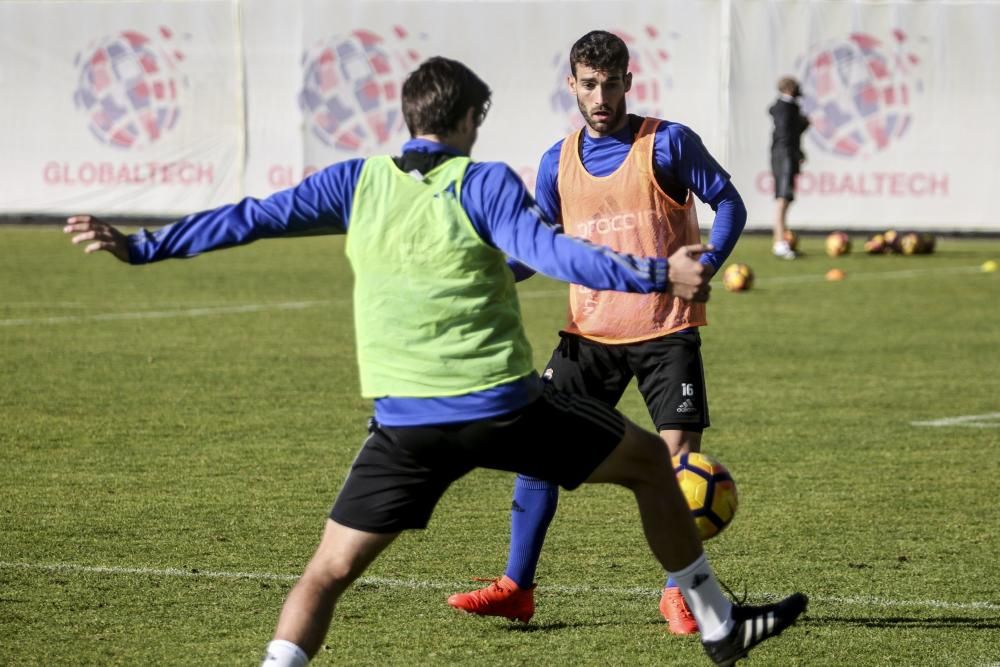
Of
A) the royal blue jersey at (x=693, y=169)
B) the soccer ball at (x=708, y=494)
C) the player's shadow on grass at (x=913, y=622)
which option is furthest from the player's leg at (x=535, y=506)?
the player's shadow on grass at (x=913, y=622)

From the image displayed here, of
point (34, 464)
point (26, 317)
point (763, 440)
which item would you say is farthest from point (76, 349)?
point (763, 440)

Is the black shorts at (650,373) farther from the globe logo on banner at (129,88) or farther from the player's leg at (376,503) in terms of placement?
the globe logo on banner at (129,88)

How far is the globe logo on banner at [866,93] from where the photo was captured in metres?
25.4

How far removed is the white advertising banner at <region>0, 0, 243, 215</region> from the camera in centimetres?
2661

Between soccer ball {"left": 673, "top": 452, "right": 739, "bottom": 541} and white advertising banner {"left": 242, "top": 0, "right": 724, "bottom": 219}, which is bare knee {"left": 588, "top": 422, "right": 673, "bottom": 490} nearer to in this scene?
soccer ball {"left": 673, "top": 452, "right": 739, "bottom": 541}

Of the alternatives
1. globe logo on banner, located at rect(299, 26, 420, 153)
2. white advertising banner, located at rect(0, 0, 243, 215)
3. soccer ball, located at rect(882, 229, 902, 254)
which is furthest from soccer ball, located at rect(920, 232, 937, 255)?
white advertising banner, located at rect(0, 0, 243, 215)

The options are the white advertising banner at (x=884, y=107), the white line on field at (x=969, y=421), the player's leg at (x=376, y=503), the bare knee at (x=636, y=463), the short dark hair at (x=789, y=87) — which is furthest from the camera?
the white advertising banner at (x=884, y=107)

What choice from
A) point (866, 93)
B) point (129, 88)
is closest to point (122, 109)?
point (129, 88)

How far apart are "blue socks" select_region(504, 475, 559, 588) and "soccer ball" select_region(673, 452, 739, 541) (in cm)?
56

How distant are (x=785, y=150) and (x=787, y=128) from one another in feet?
0.98

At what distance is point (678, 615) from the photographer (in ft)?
20.3

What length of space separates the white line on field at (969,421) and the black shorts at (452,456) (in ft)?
20.8

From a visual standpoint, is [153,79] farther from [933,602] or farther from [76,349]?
[933,602]

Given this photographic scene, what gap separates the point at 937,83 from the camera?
2539 centimetres
